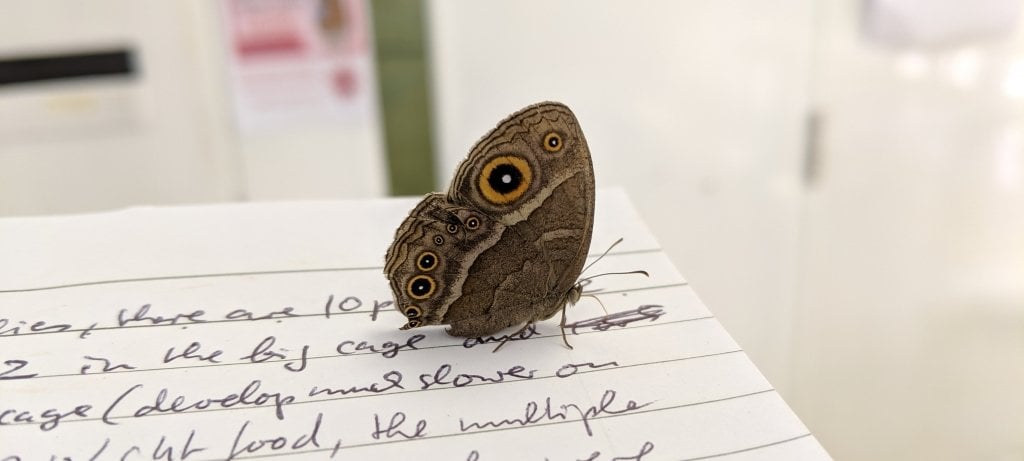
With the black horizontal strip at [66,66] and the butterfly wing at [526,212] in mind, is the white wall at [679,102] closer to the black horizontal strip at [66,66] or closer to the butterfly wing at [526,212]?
the black horizontal strip at [66,66]

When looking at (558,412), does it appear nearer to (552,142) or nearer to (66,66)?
(552,142)

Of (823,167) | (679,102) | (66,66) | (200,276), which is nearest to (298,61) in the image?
(66,66)

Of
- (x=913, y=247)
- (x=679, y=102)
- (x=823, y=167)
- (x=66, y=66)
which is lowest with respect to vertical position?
(x=913, y=247)

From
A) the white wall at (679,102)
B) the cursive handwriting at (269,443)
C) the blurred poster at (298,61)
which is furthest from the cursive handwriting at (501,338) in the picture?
the blurred poster at (298,61)

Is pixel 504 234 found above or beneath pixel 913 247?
above

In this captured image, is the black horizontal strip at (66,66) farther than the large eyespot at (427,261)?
Yes

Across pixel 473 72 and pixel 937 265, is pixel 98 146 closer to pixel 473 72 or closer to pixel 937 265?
pixel 473 72

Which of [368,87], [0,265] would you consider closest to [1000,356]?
[368,87]
